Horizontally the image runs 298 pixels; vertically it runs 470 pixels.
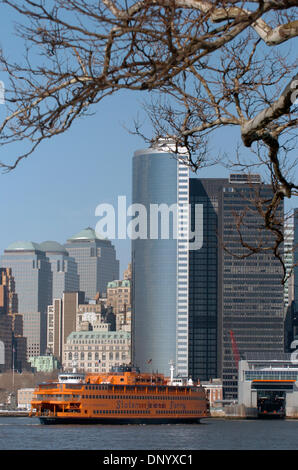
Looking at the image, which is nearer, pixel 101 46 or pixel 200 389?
pixel 101 46

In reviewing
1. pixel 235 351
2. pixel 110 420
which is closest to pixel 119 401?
pixel 110 420

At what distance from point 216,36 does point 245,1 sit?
36 cm

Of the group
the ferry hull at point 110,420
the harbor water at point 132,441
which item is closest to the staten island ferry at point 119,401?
the ferry hull at point 110,420

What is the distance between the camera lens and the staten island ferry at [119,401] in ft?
335

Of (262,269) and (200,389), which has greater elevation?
(262,269)

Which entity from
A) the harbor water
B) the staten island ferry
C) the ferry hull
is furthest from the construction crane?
the harbor water

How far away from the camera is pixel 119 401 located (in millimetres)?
104188

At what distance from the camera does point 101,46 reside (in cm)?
854

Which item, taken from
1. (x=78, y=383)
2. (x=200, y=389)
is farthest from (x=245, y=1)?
(x=200, y=389)

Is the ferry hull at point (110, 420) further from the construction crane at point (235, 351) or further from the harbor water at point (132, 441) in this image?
the construction crane at point (235, 351)

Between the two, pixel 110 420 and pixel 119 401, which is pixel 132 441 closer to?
pixel 110 420

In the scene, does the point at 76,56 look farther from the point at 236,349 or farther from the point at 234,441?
the point at 236,349
